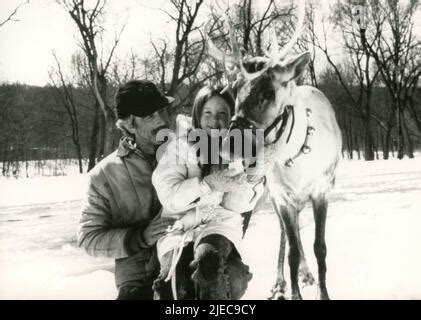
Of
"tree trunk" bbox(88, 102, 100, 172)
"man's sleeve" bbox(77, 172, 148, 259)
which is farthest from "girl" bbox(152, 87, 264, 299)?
"tree trunk" bbox(88, 102, 100, 172)

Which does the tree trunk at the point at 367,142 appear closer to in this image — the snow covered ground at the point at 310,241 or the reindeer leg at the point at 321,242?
the snow covered ground at the point at 310,241

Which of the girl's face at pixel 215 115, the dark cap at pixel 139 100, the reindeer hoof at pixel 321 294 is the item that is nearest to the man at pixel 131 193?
the dark cap at pixel 139 100

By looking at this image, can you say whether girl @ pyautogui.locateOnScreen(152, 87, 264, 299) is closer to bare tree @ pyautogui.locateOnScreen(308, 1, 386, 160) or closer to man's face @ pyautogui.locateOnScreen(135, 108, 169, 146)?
man's face @ pyautogui.locateOnScreen(135, 108, 169, 146)

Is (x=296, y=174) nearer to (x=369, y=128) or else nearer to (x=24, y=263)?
(x=369, y=128)

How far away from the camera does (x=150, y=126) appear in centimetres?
232

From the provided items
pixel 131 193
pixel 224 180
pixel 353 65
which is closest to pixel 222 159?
pixel 224 180

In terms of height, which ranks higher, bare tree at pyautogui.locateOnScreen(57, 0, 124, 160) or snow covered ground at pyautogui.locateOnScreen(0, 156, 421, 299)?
bare tree at pyautogui.locateOnScreen(57, 0, 124, 160)

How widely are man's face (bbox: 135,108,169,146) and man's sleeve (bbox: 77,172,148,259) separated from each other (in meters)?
0.30

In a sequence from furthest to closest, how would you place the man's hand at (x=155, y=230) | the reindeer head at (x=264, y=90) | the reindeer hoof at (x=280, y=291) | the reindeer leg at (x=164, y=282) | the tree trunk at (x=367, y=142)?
the tree trunk at (x=367, y=142)
the reindeer hoof at (x=280, y=291)
the man's hand at (x=155, y=230)
the reindeer leg at (x=164, y=282)
the reindeer head at (x=264, y=90)

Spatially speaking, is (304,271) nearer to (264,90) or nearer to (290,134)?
(290,134)

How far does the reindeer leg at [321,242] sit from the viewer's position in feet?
7.53

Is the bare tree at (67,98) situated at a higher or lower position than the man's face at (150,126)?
higher

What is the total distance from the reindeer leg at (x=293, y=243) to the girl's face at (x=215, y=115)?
565mm

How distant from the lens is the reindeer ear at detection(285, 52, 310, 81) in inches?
78.5
